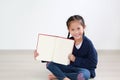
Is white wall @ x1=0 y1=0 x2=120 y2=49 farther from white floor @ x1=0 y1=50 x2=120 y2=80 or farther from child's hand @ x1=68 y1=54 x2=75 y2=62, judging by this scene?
child's hand @ x1=68 y1=54 x2=75 y2=62

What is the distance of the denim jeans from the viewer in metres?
1.95

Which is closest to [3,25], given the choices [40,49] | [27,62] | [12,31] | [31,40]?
[12,31]

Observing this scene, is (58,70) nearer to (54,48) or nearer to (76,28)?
(54,48)

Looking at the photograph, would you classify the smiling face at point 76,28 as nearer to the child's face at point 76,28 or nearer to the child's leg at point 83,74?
the child's face at point 76,28

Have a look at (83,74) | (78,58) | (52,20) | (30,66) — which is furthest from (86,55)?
(52,20)

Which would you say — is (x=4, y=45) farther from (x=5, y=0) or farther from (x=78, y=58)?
(x=78, y=58)

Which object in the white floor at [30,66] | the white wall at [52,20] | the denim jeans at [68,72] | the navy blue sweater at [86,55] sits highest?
the white wall at [52,20]

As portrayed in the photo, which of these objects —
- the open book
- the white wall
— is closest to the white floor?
the white wall

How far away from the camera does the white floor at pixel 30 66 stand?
85.8 inches

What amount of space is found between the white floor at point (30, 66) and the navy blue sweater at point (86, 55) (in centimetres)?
16

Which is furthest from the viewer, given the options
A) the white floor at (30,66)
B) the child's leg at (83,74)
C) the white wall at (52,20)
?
the white wall at (52,20)

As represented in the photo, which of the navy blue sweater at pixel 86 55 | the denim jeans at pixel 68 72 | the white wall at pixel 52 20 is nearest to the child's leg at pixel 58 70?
the denim jeans at pixel 68 72

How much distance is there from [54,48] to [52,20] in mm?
942

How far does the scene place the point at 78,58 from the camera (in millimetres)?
2027
